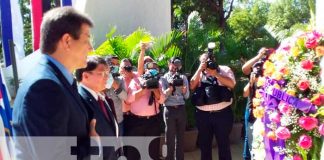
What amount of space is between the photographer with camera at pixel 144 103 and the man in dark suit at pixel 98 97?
219cm

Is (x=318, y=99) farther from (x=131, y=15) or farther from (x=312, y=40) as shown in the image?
(x=131, y=15)

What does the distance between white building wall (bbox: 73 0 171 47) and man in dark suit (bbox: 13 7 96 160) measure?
7.56 metres

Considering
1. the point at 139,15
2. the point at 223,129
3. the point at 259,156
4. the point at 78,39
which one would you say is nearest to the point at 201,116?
the point at 223,129

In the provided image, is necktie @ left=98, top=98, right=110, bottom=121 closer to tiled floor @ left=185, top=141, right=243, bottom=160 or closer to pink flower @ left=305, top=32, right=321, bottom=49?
pink flower @ left=305, top=32, right=321, bottom=49

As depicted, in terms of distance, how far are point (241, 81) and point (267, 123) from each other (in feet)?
15.7

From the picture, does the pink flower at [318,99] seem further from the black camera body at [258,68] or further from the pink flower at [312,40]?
the black camera body at [258,68]

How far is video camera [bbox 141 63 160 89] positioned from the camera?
17.2 feet

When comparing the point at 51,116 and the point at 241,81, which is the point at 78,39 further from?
the point at 241,81

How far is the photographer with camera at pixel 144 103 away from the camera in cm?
530

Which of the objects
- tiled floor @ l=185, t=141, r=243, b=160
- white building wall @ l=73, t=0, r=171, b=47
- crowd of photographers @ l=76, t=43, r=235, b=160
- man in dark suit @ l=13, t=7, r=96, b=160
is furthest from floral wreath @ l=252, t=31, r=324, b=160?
white building wall @ l=73, t=0, r=171, b=47

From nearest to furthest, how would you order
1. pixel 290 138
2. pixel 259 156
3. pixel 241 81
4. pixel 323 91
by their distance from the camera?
pixel 323 91
pixel 290 138
pixel 259 156
pixel 241 81

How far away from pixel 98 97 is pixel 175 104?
9.27ft

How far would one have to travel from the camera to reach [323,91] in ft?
8.82

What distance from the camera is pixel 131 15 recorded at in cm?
977
